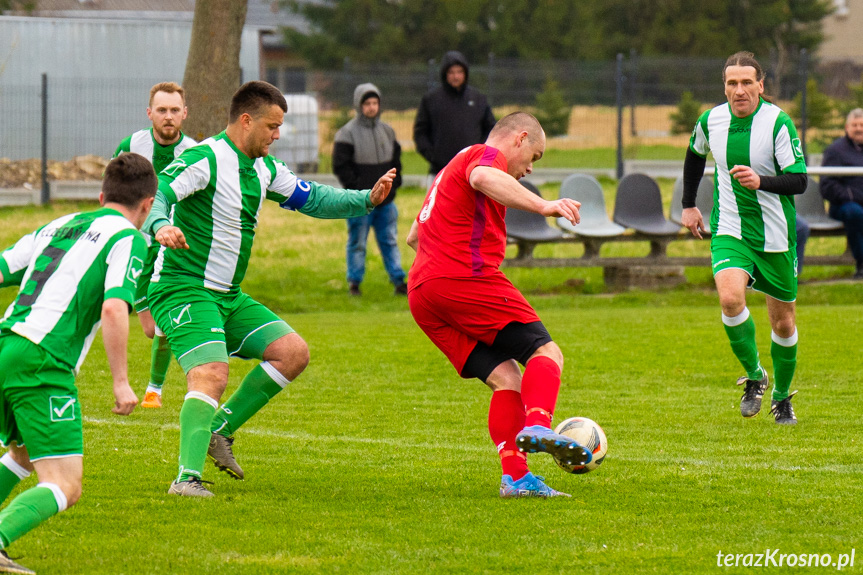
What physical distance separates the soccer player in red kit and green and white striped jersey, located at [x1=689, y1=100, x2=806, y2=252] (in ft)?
8.33

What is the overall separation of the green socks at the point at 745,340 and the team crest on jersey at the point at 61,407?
4.61 metres

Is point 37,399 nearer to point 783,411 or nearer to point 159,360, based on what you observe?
point 159,360

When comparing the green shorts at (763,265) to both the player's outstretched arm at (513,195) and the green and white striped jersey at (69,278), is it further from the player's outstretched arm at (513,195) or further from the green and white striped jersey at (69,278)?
the green and white striped jersey at (69,278)

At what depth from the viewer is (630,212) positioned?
1494 cm

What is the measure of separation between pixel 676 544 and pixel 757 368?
3.23m

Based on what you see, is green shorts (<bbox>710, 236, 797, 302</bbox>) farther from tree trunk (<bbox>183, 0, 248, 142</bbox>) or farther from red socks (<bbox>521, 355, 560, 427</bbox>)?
tree trunk (<bbox>183, 0, 248, 142</bbox>)

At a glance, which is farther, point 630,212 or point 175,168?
point 630,212

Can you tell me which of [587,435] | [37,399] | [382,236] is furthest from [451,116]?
[37,399]

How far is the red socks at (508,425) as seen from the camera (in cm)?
545

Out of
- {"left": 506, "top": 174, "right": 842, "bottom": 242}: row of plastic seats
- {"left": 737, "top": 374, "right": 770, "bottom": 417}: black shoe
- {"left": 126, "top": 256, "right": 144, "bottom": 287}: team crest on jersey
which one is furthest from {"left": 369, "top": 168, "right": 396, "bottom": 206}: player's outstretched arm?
{"left": 506, "top": 174, "right": 842, "bottom": 242}: row of plastic seats

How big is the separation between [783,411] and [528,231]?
7.03m

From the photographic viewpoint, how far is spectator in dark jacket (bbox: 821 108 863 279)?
13953 mm

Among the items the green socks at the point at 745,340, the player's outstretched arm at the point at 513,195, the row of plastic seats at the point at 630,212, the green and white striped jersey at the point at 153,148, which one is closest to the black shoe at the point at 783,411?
the green socks at the point at 745,340

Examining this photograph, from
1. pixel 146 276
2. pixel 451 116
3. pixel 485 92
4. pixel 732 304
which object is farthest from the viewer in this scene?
pixel 485 92
